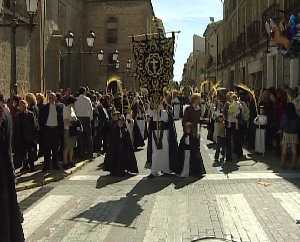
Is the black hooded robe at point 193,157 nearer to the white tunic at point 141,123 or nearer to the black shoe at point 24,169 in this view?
the black shoe at point 24,169

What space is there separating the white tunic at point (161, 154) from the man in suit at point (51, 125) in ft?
7.36

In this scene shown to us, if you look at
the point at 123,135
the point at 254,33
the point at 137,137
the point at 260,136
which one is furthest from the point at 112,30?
the point at 123,135

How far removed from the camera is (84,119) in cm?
1561

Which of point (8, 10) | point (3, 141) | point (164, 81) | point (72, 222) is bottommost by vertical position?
point (72, 222)

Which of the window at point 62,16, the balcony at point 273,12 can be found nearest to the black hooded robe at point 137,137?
the balcony at point 273,12

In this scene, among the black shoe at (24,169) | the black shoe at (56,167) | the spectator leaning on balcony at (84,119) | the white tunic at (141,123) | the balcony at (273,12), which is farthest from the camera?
the balcony at (273,12)

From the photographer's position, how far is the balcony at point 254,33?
2988 cm

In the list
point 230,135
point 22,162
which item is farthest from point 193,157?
point 22,162

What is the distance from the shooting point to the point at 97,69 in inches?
2469

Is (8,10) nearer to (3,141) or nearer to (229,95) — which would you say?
(229,95)

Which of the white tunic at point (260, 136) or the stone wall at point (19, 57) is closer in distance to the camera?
the white tunic at point (260, 136)

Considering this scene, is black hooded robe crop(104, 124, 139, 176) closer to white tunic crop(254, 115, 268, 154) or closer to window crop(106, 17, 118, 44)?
white tunic crop(254, 115, 268, 154)

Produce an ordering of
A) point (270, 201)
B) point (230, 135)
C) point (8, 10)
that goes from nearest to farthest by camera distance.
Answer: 1. point (270, 201)
2. point (230, 135)
3. point (8, 10)

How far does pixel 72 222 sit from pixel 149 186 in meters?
3.30
